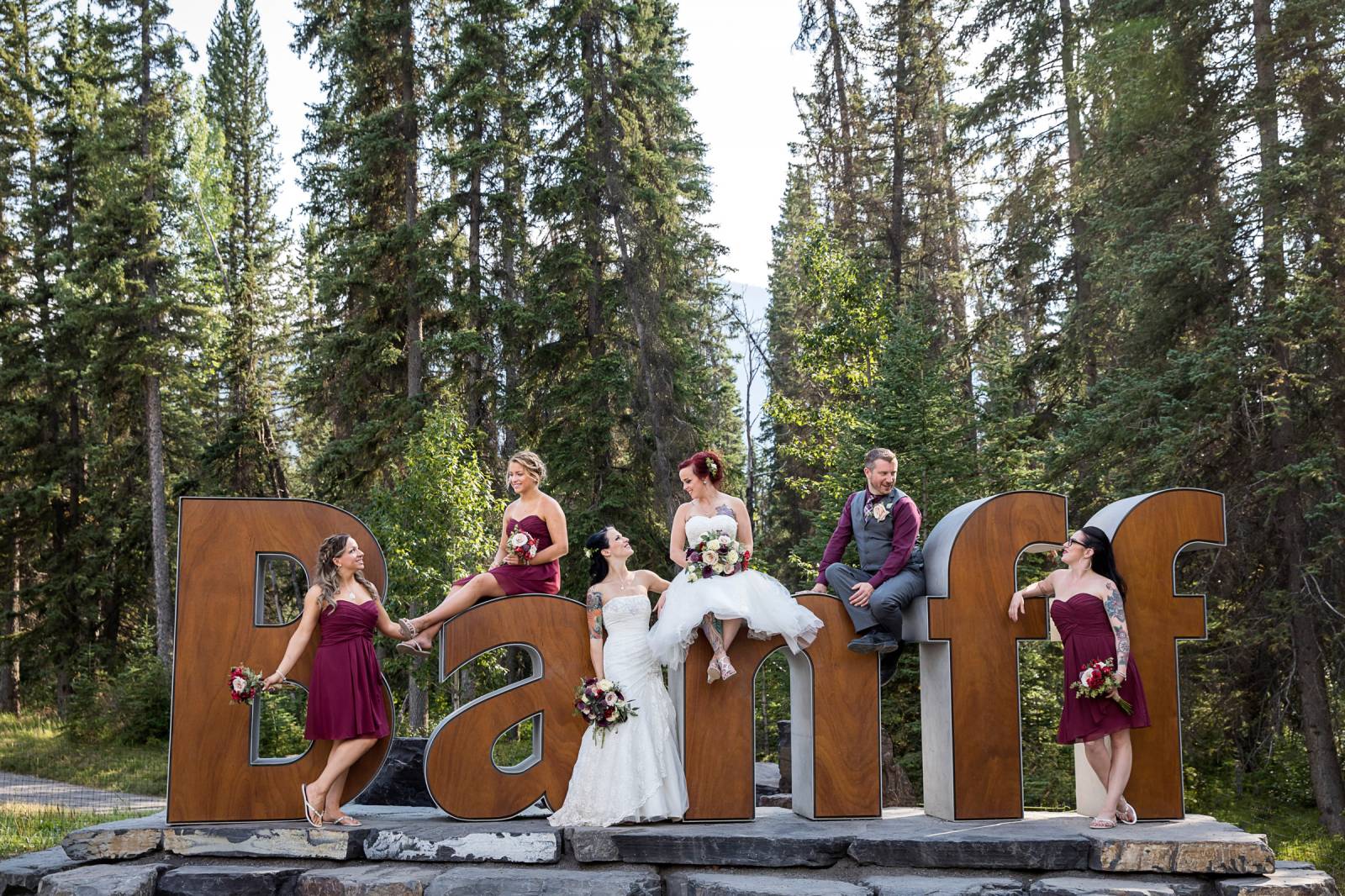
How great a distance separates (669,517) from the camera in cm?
2167

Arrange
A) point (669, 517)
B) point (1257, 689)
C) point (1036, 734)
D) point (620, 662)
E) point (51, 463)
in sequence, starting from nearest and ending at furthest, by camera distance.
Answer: point (620, 662)
point (1257, 689)
point (1036, 734)
point (669, 517)
point (51, 463)

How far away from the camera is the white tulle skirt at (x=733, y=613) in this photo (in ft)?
23.4

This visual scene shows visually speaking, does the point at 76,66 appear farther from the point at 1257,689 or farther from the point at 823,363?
the point at 1257,689

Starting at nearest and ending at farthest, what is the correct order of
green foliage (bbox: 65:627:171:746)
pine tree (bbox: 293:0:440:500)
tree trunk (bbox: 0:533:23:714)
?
1. pine tree (bbox: 293:0:440:500)
2. green foliage (bbox: 65:627:171:746)
3. tree trunk (bbox: 0:533:23:714)

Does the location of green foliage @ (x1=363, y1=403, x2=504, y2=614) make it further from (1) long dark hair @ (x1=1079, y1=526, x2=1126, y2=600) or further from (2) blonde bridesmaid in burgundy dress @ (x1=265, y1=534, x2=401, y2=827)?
(1) long dark hair @ (x1=1079, y1=526, x2=1126, y2=600)

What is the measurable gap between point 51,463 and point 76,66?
1141cm

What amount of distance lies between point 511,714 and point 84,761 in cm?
1811

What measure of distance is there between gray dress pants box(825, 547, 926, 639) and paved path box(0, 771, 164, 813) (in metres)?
11.9

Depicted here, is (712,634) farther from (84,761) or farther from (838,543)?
(84,761)

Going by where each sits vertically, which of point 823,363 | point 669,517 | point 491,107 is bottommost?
point 669,517

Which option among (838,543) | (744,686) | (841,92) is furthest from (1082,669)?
(841,92)

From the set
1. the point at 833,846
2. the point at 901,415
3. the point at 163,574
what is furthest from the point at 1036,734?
the point at 163,574

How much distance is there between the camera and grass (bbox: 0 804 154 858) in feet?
36.5

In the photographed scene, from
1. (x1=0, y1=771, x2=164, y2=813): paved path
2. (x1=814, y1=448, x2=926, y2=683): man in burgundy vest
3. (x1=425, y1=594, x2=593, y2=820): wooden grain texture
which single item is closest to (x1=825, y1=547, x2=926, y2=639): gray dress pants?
(x1=814, y1=448, x2=926, y2=683): man in burgundy vest
